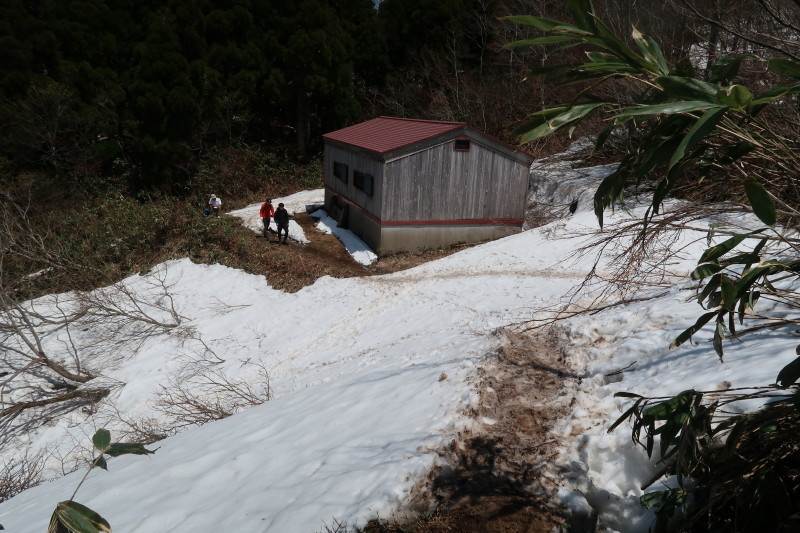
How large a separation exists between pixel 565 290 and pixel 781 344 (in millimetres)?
5795

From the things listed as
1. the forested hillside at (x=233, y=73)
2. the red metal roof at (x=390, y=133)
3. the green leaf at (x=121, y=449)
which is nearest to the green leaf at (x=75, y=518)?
the green leaf at (x=121, y=449)

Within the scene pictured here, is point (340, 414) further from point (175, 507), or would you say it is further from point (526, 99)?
point (526, 99)

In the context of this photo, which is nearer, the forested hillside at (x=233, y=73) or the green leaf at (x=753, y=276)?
the green leaf at (x=753, y=276)

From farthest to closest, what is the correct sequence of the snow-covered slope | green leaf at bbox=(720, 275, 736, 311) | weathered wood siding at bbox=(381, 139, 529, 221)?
weathered wood siding at bbox=(381, 139, 529, 221) < the snow-covered slope < green leaf at bbox=(720, 275, 736, 311)

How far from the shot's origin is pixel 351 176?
Answer: 17.2m

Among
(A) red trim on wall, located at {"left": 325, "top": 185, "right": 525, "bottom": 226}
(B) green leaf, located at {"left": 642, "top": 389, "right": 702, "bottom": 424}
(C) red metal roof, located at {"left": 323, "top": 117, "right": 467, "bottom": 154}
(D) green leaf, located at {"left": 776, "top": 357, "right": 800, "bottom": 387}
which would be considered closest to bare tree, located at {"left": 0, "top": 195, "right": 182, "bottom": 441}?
(A) red trim on wall, located at {"left": 325, "top": 185, "right": 525, "bottom": 226}

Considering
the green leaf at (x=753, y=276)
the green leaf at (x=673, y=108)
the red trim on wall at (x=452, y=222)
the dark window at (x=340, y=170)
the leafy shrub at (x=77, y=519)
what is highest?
the green leaf at (x=673, y=108)

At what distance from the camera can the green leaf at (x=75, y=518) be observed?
153 centimetres

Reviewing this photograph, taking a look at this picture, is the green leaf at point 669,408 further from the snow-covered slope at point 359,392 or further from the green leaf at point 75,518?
the green leaf at point 75,518

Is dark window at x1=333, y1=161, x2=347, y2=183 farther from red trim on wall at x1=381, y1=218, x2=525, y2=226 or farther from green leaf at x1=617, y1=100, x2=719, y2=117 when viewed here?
green leaf at x1=617, y1=100, x2=719, y2=117

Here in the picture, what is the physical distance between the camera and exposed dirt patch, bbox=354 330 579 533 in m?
3.48

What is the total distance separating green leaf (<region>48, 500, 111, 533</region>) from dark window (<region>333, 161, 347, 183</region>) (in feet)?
54.8

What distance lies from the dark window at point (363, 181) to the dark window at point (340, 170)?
1174 millimetres

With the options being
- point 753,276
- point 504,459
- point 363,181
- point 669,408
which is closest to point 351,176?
point 363,181
